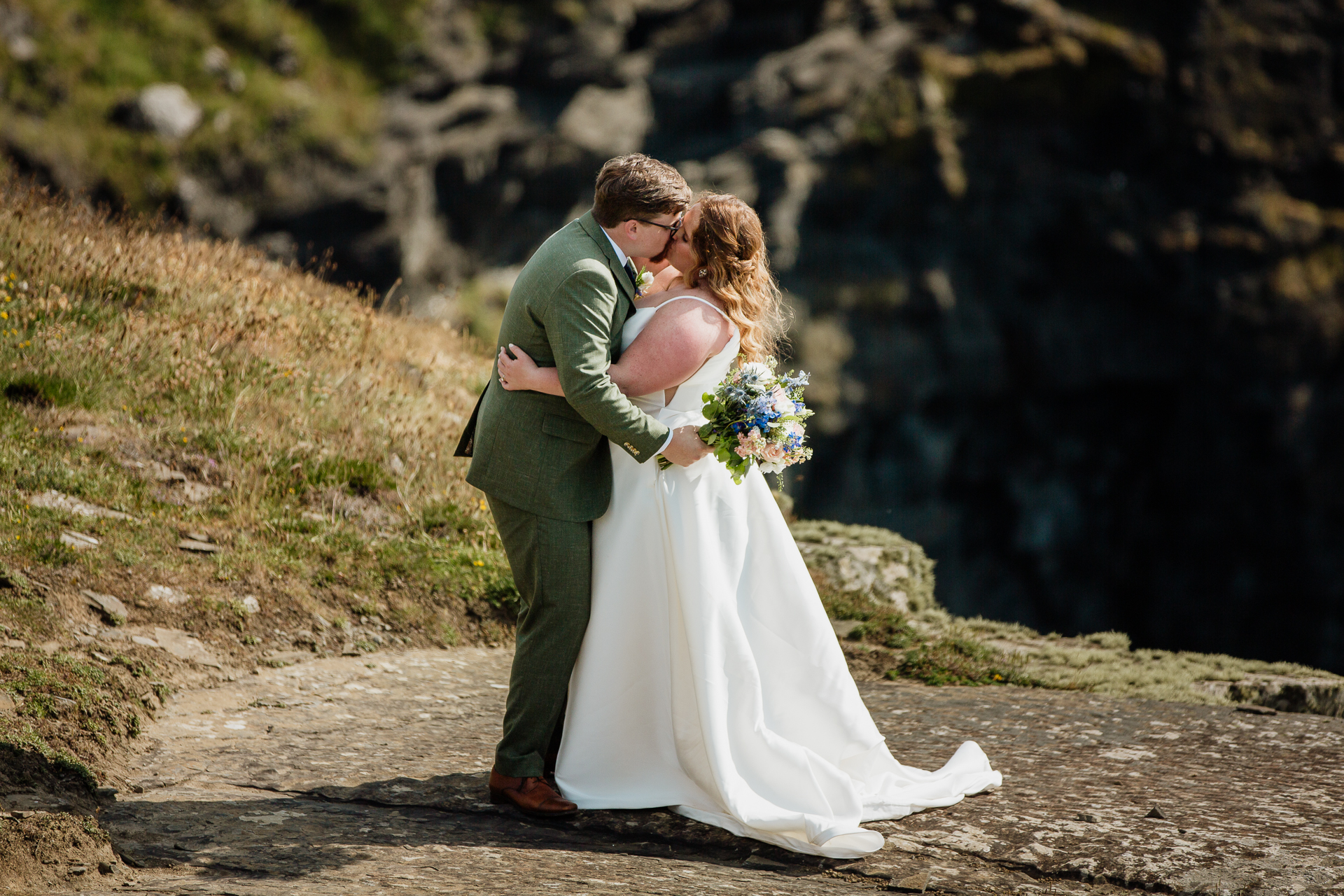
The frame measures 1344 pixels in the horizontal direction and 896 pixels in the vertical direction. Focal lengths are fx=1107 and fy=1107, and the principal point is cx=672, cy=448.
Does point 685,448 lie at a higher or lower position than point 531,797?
higher

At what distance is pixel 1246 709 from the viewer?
16.8ft

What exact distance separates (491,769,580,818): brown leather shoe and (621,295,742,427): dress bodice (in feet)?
4.10

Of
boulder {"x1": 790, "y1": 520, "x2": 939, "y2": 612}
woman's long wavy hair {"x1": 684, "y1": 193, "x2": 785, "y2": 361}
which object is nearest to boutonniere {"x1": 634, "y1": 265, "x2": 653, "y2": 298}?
woman's long wavy hair {"x1": 684, "y1": 193, "x2": 785, "y2": 361}

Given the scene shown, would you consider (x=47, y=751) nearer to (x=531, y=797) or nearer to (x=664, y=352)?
(x=531, y=797)

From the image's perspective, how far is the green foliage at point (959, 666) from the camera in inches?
222

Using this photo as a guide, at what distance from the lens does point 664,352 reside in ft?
11.7

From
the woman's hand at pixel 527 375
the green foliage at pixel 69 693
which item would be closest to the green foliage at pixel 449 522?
the green foliage at pixel 69 693

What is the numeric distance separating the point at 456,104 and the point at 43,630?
26375 millimetres

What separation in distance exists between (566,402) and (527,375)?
0.19m

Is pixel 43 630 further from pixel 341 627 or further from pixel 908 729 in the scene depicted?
pixel 908 729

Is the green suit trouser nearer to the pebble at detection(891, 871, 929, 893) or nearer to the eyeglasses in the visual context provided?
the eyeglasses

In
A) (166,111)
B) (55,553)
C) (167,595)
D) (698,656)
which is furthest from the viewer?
(166,111)

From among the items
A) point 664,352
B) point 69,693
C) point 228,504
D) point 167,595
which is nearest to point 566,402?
point 664,352

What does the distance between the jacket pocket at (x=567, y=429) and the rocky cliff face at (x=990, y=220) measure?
76.6ft
